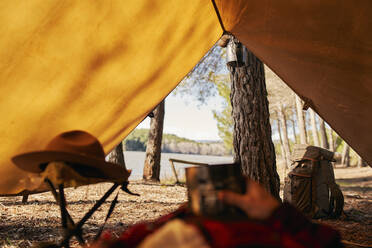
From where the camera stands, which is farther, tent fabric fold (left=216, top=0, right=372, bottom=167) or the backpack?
the backpack

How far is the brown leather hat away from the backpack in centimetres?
314

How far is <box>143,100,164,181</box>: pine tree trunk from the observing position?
24.2 ft

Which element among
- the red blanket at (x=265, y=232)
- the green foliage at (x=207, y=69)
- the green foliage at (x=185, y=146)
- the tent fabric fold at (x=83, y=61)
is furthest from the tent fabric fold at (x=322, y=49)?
the green foliage at (x=185, y=146)

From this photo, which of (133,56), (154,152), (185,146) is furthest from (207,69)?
(185,146)

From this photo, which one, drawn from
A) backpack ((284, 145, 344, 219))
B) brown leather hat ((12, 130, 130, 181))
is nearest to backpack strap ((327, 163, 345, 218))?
backpack ((284, 145, 344, 219))

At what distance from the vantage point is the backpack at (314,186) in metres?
3.69

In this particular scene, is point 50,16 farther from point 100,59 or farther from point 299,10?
point 299,10

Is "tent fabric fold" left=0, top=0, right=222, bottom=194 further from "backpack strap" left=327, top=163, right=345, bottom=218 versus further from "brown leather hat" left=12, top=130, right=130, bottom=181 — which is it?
"backpack strap" left=327, top=163, right=345, bottom=218

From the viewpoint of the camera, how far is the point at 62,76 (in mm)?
1729

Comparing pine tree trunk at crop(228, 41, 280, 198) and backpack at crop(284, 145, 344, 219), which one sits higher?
pine tree trunk at crop(228, 41, 280, 198)

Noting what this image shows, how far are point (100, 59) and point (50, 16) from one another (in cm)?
44

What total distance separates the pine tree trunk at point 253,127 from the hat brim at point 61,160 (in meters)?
2.33

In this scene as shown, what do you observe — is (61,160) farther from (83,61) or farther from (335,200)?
(335,200)

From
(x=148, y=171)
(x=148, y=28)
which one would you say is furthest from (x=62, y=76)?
(x=148, y=171)
